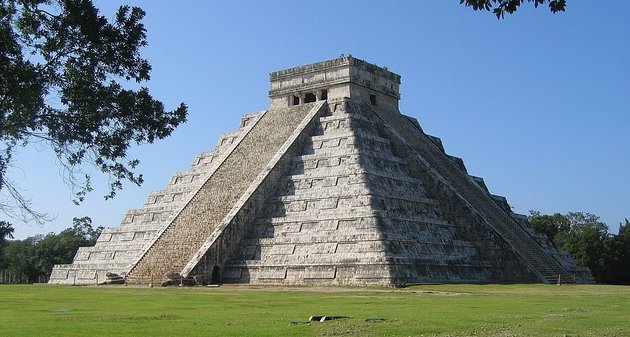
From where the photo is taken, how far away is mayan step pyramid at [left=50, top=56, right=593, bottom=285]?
3023 cm

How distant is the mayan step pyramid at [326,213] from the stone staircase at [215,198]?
0.25ft

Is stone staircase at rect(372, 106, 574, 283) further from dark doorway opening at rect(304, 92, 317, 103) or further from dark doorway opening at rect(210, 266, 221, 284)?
dark doorway opening at rect(210, 266, 221, 284)

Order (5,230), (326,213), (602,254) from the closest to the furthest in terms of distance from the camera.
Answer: (5,230) < (326,213) < (602,254)

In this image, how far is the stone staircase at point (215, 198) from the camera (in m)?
32.2

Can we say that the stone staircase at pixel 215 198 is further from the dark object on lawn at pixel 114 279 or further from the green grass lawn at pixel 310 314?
the green grass lawn at pixel 310 314

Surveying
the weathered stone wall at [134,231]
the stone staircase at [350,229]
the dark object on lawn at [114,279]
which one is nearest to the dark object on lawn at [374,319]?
the stone staircase at [350,229]

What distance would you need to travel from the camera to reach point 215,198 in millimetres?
35125

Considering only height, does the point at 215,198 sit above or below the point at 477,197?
below

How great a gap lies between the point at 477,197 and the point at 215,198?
44.2 feet

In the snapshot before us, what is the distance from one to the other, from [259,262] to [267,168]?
5.51 meters

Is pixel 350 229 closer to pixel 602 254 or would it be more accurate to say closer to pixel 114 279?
pixel 114 279

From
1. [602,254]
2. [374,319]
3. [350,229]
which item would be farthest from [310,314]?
[602,254]

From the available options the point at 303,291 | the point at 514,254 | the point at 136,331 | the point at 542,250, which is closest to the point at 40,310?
the point at 136,331

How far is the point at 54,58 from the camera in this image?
35.9ft
